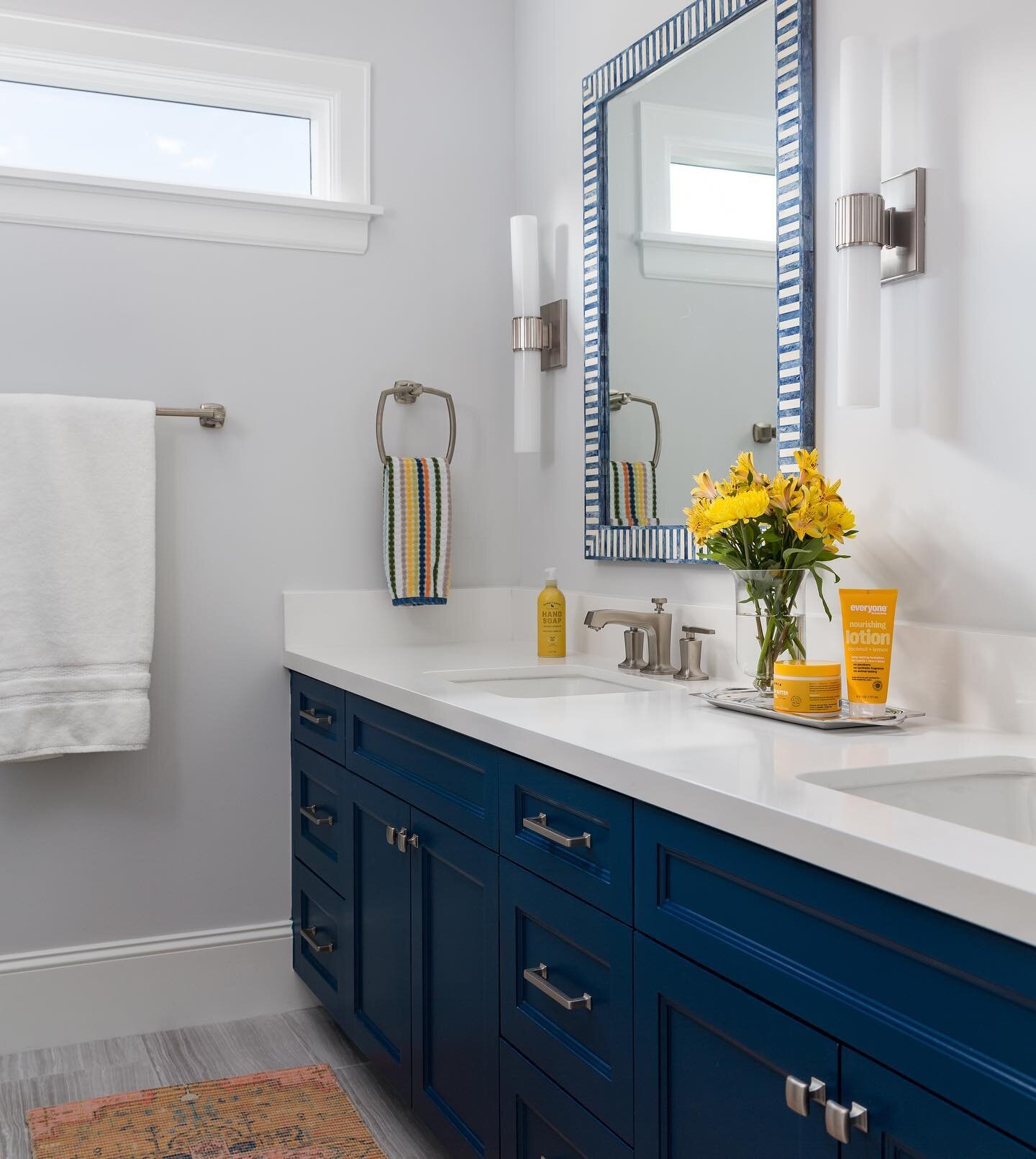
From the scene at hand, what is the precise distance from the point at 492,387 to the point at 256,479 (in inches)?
24.2

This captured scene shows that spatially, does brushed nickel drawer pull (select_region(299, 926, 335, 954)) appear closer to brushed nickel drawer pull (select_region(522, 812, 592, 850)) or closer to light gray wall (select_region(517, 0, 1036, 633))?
brushed nickel drawer pull (select_region(522, 812, 592, 850))

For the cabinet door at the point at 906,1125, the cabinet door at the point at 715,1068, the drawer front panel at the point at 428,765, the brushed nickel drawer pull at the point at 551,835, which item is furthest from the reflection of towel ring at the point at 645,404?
the cabinet door at the point at 906,1125

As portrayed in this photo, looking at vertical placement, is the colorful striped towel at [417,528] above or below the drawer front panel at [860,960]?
above

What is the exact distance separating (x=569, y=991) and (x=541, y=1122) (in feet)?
0.75

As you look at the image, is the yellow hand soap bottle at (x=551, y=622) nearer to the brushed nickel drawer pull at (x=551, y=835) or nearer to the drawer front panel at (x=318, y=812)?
the drawer front panel at (x=318, y=812)

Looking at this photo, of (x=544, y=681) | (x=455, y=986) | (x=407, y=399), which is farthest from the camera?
(x=407, y=399)

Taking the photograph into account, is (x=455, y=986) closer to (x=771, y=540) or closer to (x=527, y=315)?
(x=771, y=540)

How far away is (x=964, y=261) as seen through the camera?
4.99 ft

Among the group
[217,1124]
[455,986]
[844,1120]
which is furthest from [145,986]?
[844,1120]

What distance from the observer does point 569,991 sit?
143 cm

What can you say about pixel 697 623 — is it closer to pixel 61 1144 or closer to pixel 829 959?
pixel 829 959

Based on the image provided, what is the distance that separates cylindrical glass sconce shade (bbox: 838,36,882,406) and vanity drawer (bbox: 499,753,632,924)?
2.20 ft

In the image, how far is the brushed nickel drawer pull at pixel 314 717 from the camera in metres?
2.37

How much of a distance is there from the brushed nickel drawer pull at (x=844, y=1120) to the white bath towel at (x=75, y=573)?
5.82 feet
